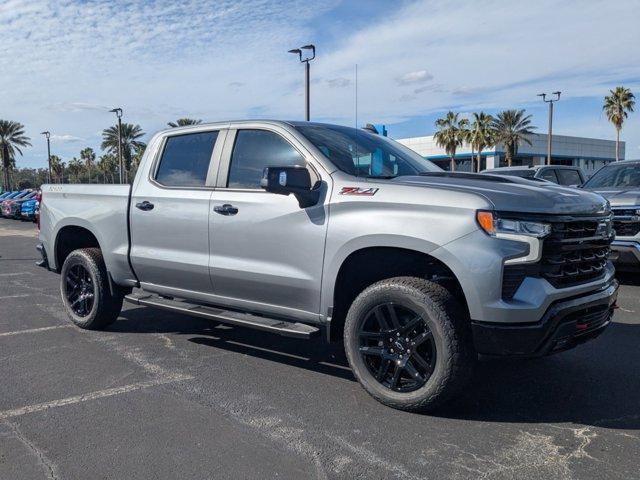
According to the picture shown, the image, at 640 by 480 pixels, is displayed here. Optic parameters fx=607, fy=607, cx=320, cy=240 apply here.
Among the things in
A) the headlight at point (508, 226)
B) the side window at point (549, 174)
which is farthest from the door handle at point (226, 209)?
the side window at point (549, 174)

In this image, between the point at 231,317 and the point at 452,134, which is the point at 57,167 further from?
the point at 231,317

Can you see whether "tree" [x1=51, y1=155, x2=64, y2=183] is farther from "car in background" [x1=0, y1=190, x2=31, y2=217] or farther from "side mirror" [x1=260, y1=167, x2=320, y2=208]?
"side mirror" [x1=260, y1=167, x2=320, y2=208]

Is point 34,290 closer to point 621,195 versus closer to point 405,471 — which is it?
point 405,471

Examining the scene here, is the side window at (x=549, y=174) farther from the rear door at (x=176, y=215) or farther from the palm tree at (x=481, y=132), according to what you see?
the palm tree at (x=481, y=132)

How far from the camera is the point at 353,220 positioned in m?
4.00

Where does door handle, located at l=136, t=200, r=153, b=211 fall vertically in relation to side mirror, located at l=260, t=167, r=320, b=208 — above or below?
below

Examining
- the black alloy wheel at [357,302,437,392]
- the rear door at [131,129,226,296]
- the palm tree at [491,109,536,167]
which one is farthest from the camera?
the palm tree at [491,109,536,167]

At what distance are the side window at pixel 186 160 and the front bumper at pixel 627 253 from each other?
17.0ft

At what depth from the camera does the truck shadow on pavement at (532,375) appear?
153 inches

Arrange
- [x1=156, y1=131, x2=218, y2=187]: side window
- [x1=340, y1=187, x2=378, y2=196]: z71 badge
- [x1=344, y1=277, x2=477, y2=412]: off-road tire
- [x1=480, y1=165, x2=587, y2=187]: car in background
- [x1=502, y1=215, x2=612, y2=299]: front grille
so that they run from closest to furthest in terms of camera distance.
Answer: [x1=502, y1=215, x2=612, y2=299]: front grille < [x1=344, y1=277, x2=477, y2=412]: off-road tire < [x1=340, y1=187, x2=378, y2=196]: z71 badge < [x1=156, y1=131, x2=218, y2=187]: side window < [x1=480, y1=165, x2=587, y2=187]: car in background

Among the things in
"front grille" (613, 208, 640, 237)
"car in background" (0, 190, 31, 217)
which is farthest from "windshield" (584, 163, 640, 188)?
"car in background" (0, 190, 31, 217)

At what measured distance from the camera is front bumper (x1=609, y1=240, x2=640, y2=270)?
7.46m

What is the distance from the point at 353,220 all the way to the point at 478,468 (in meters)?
1.68

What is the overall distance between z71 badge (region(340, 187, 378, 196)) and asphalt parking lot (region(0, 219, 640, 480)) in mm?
1406
